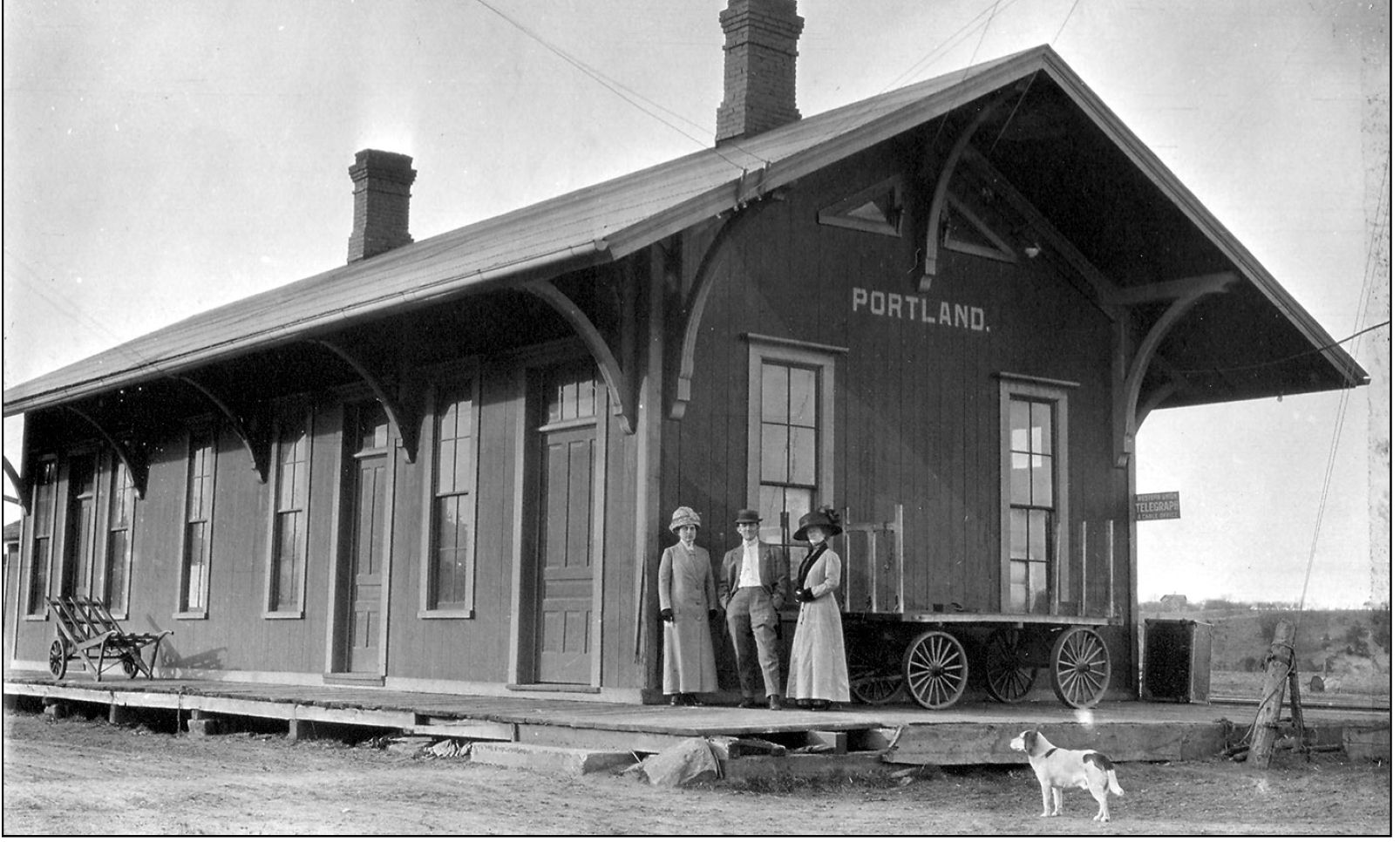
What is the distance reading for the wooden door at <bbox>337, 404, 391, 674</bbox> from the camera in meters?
14.7

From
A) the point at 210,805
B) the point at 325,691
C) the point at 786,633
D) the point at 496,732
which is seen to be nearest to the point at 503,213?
the point at 325,691

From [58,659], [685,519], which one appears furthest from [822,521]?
[58,659]

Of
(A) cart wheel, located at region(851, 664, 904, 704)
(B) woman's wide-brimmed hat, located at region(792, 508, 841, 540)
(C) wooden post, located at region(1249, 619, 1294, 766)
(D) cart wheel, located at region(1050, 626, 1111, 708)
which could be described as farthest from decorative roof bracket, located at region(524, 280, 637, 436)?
(C) wooden post, located at region(1249, 619, 1294, 766)

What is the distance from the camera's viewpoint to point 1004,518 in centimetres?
1334

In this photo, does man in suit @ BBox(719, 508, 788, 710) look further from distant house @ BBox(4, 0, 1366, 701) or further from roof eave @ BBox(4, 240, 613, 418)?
roof eave @ BBox(4, 240, 613, 418)

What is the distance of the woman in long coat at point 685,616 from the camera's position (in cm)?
1126

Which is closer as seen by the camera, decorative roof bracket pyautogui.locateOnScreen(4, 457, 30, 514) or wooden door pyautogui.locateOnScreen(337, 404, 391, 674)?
wooden door pyautogui.locateOnScreen(337, 404, 391, 674)

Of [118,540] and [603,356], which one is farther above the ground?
[603,356]

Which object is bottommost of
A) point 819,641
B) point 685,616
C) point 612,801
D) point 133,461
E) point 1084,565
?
point 612,801

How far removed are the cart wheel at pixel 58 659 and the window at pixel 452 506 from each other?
5034mm

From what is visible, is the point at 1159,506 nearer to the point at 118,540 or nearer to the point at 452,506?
the point at 452,506

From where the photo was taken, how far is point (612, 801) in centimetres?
819

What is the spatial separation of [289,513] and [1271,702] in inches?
363

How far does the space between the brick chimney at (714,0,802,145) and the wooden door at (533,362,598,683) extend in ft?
12.6
